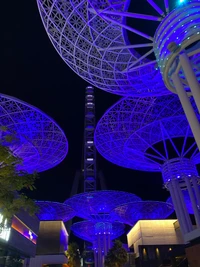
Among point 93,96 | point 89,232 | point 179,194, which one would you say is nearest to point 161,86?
point 179,194

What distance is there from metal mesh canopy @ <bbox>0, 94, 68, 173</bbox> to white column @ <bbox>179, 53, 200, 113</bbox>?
2346 cm

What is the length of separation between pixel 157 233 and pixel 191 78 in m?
50.5

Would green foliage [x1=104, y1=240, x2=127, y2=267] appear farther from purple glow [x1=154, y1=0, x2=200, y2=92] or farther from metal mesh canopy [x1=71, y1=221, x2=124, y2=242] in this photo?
purple glow [x1=154, y1=0, x2=200, y2=92]

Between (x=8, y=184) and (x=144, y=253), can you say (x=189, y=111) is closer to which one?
(x=8, y=184)

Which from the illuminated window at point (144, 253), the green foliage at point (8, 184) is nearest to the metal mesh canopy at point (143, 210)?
the illuminated window at point (144, 253)

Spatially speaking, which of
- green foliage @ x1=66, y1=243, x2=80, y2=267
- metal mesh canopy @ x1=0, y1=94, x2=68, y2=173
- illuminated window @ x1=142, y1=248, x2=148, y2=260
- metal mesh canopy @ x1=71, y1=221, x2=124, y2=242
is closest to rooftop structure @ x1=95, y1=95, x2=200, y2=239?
metal mesh canopy @ x1=0, y1=94, x2=68, y2=173

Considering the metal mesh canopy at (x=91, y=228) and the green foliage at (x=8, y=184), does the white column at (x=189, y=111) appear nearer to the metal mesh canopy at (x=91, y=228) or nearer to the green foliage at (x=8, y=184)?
the green foliage at (x=8, y=184)

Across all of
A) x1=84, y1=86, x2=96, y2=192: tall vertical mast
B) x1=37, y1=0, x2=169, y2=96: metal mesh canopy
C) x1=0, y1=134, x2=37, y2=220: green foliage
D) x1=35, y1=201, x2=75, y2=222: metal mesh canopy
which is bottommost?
x1=0, y1=134, x2=37, y2=220: green foliage

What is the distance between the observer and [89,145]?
121 m

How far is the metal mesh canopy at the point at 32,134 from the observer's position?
116ft

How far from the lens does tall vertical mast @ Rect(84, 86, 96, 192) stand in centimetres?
10914

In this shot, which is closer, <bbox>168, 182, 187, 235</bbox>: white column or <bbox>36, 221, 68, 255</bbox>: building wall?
<bbox>168, 182, 187, 235</bbox>: white column

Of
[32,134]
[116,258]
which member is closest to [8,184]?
[32,134]

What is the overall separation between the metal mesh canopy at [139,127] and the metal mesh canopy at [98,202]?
19.6 meters
